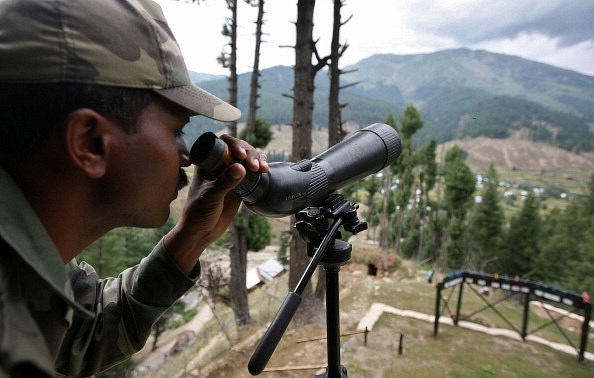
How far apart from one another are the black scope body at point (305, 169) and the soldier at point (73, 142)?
60 mm

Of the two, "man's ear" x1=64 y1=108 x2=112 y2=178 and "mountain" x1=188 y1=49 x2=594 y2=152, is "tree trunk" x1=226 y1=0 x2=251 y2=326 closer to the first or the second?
"man's ear" x1=64 y1=108 x2=112 y2=178

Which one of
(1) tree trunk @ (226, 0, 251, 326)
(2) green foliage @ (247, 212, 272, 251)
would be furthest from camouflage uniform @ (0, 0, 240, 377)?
(2) green foliage @ (247, 212, 272, 251)

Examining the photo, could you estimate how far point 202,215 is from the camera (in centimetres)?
136

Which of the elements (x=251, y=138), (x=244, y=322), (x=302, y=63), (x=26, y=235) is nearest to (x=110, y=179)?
(x=26, y=235)

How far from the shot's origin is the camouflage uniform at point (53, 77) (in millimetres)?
564

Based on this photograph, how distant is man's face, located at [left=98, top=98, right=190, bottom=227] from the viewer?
0.89 m

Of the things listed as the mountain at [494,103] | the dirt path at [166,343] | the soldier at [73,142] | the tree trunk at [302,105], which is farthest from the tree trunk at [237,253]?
the mountain at [494,103]

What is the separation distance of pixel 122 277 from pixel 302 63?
199 inches

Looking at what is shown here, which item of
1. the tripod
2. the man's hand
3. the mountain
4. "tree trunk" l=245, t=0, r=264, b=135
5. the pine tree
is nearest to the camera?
the man's hand

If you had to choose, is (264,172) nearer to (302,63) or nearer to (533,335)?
(302,63)

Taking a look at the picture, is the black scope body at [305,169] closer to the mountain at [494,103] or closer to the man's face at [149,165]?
the man's face at [149,165]

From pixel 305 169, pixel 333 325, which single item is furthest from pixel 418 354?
pixel 305 169

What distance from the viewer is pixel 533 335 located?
6.59 m

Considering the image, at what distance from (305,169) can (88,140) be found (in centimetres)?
77
